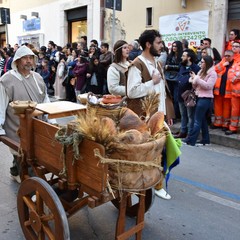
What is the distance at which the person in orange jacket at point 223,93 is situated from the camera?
648 cm

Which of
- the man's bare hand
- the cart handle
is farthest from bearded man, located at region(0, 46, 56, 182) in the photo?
the man's bare hand

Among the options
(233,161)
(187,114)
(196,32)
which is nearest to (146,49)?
(233,161)

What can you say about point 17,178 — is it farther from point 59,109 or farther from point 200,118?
point 200,118

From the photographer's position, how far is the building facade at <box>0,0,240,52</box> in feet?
30.0

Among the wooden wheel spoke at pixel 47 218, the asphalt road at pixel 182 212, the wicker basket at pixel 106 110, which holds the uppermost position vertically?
the wicker basket at pixel 106 110

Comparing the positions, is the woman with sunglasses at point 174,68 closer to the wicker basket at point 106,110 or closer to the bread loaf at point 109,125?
the wicker basket at point 106,110

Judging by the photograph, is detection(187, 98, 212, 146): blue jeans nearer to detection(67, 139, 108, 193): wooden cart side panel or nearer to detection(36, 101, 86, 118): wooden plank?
detection(36, 101, 86, 118): wooden plank

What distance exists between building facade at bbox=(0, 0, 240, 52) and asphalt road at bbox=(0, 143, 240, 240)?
472 cm

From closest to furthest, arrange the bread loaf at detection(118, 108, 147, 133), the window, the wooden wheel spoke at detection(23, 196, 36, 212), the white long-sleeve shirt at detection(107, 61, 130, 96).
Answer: the bread loaf at detection(118, 108, 147, 133) → the wooden wheel spoke at detection(23, 196, 36, 212) → the white long-sleeve shirt at detection(107, 61, 130, 96) → the window

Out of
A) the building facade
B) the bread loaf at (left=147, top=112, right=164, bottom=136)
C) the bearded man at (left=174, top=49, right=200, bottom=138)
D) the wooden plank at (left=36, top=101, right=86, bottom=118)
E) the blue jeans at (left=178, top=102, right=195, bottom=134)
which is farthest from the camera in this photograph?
the building facade

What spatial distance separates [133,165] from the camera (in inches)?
84.3

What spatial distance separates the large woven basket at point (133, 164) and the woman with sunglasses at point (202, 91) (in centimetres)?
399

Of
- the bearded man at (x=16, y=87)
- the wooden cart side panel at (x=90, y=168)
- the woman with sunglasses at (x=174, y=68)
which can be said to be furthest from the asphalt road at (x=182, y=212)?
the woman with sunglasses at (x=174, y=68)

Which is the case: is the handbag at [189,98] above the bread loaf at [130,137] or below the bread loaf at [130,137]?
below
